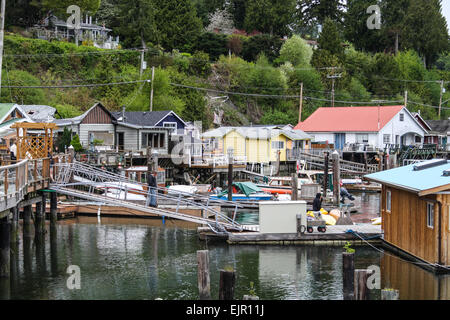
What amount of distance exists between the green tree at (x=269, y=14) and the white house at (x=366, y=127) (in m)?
26.5

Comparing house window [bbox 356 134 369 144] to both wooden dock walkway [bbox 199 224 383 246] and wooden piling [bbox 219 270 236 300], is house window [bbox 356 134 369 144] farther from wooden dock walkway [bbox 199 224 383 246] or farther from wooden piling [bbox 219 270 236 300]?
wooden piling [bbox 219 270 236 300]

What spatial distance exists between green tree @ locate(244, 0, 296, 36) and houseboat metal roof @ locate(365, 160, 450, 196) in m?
75.4

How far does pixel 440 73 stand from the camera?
12325 centimetres

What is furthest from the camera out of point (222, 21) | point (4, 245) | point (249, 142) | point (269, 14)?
point (222, 21)

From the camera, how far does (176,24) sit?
9600cm

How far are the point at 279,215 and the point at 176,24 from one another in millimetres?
69572

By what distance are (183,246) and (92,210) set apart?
38.8 feet

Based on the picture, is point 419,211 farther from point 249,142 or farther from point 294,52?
point 294,52

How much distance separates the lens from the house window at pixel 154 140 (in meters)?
61.1

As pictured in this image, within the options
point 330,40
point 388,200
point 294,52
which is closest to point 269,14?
point 294,52

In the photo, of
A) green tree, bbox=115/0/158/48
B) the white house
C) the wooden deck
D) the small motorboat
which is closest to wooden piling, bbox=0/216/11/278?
the wooden deck

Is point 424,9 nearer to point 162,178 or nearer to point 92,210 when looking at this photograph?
point 162,178

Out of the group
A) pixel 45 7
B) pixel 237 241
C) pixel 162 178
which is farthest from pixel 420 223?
pixel 45 7

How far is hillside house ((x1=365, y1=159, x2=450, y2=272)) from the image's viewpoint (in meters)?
24.3
